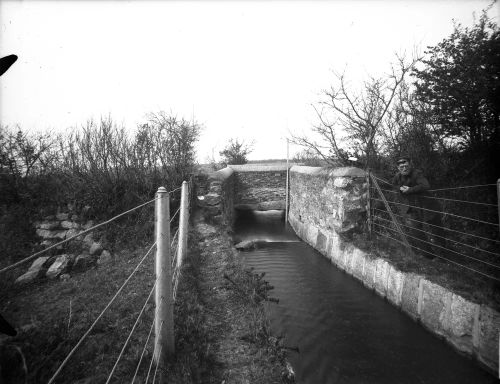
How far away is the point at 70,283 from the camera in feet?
17.8

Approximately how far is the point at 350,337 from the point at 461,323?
1690mm

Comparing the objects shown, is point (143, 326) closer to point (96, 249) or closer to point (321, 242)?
point (96, 249)

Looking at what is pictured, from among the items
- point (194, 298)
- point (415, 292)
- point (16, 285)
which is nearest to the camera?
point (194, 298)

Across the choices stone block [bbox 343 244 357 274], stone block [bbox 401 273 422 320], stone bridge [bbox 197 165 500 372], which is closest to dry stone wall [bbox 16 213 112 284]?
stone bridge [bbox 197 165 500 372]

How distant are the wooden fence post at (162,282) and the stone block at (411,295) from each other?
174 inches

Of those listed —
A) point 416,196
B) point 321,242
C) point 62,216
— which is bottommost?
point 321,242

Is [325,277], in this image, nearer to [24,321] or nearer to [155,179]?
[155,179]

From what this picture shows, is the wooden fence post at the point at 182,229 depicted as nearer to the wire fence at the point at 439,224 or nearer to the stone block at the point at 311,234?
the wire fence at the point at 439,224

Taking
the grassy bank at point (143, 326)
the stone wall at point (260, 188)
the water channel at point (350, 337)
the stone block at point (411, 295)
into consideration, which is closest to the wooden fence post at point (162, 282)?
the grassy bank at point (143, 326)

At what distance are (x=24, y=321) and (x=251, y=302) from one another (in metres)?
3.30

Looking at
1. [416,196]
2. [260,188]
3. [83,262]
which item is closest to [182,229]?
[83,262]

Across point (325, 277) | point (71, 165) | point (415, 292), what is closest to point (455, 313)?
point (415, 292)

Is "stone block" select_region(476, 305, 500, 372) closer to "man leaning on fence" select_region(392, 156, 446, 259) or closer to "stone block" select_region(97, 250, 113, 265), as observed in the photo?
"man leaning on fence" select_region(392, 156, 446, 259)

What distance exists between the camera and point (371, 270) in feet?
20.6
